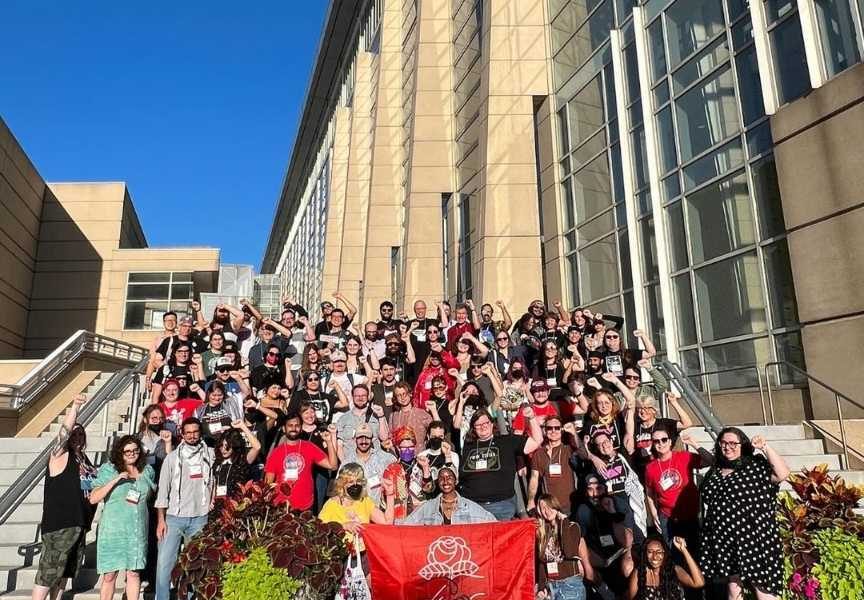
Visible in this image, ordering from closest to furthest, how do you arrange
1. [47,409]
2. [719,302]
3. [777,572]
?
[777,572] → [719,302] → [47,409]

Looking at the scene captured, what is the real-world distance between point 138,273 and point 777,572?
3461 cm

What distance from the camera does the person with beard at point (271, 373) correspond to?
29.7ft

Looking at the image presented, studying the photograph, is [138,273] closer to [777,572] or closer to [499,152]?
[499,152]

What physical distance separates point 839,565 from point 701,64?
1089 centimetres

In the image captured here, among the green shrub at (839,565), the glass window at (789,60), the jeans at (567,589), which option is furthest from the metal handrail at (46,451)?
the glass window at (789,60)

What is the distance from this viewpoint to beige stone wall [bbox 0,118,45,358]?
89.3ft

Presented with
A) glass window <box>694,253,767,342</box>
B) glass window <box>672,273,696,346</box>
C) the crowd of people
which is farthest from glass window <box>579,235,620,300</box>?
the crowd of people

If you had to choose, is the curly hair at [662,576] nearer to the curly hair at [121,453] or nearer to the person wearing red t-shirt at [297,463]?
the person wearing red t-shirt at [297,463]

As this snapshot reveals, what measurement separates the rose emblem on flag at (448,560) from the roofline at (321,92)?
40113 millimetres

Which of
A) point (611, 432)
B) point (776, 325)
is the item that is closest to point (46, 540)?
point (611, 432)

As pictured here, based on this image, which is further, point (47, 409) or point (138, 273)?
point (138, 273)

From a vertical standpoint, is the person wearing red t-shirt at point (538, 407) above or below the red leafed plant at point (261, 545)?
above

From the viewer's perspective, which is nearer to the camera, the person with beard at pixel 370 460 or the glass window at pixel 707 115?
the person with beard at pixel 370 460

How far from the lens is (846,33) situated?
30.4ft
